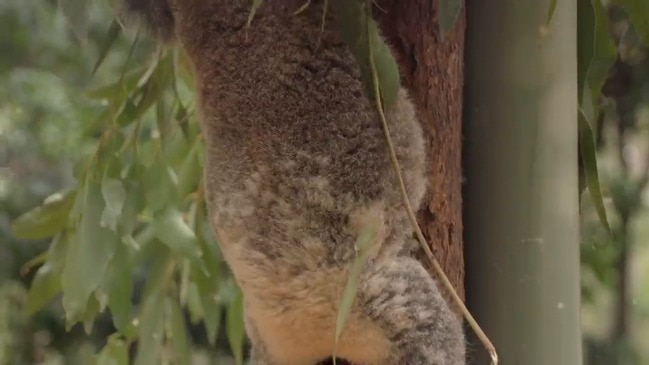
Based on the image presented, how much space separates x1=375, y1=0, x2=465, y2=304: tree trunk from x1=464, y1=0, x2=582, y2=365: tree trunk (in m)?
0.03

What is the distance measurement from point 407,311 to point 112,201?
0.33 meters

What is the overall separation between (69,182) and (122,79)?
3.02ft

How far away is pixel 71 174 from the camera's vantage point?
4.93ft

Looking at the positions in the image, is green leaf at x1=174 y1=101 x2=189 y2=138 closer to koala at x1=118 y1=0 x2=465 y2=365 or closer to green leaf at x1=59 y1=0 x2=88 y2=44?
koala at x1=118 y1=0 x2=465 y2=365

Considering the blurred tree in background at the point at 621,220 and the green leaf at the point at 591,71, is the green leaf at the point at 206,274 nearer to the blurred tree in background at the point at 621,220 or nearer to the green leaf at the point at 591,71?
the green leaf at the point at 591,71

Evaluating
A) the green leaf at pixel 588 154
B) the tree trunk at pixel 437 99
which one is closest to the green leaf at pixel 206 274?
the tree trunk at pixel 437 99

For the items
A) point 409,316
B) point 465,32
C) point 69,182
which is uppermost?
point 465,32

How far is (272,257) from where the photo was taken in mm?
659

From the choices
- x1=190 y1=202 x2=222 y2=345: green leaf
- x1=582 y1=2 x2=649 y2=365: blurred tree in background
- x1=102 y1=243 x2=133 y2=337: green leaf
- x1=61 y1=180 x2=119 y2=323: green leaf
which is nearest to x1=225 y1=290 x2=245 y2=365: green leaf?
x1=190 y1=202 x2=222 y2=345: green leaf

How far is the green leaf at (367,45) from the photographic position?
599 millimetres

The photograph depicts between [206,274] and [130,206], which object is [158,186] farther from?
[206,274]

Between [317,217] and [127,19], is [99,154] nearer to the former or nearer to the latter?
[127,19]

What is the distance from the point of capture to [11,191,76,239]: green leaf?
3.08 feet

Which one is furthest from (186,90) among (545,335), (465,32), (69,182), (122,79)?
(69,182)
